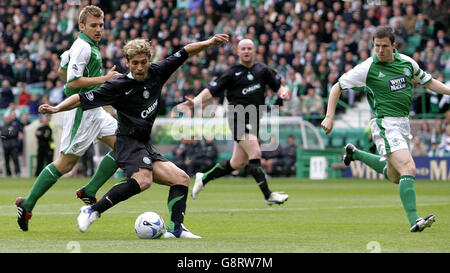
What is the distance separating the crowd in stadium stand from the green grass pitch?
8290mm

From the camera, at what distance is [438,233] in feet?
29.3

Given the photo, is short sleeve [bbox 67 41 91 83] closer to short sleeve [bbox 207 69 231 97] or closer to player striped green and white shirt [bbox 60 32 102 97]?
player striped green and white shirt [bbox 60 32 102 97]

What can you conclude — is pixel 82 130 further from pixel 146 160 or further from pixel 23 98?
pixel 23 98

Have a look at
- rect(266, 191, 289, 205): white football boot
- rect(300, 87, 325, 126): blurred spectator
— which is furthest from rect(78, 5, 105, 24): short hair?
rect(300, 87, 325, 126): blurred spectator

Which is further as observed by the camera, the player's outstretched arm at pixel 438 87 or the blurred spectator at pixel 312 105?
the blurred spectator at pixel 312 105

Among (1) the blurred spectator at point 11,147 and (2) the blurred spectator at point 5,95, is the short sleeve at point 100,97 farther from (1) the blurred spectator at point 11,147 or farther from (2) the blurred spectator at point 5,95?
(2) the blurred spectator at point 5,95

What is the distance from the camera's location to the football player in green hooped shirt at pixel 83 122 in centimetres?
979

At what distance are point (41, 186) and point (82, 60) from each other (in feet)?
4.84

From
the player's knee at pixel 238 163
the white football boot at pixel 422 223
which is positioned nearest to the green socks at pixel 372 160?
the white football boot at pixel 422 223

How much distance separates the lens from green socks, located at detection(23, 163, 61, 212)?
9.56 m

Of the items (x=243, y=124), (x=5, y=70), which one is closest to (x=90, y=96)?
(x=243, y=124)

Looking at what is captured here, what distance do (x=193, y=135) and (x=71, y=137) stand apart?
15920 millimetres

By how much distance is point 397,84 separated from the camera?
32.1ft

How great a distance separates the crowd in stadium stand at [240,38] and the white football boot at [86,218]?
16.7 meters
